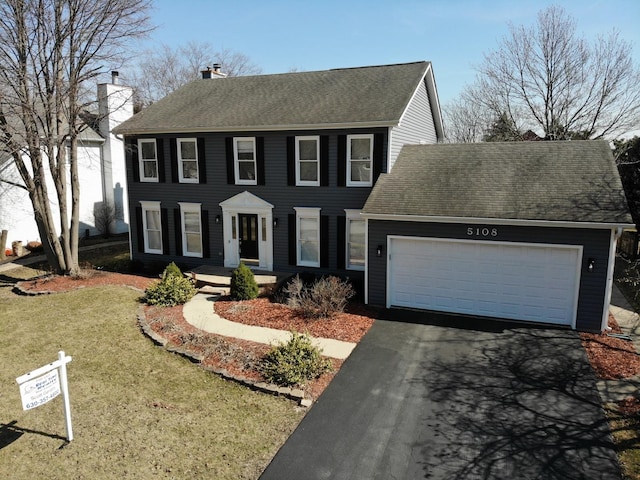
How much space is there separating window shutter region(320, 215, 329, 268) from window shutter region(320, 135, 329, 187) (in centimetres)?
126

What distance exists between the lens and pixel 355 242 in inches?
623

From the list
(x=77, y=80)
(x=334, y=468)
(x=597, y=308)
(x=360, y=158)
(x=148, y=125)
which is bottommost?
(x=334, y=468)

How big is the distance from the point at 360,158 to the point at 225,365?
8567 millimetres

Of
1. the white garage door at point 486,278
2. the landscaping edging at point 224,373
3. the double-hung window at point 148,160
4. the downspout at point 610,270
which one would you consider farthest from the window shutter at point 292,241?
the downspout at point 610,270

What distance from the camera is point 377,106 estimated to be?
50.4ft

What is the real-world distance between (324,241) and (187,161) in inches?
257

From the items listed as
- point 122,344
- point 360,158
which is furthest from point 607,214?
point 122,344

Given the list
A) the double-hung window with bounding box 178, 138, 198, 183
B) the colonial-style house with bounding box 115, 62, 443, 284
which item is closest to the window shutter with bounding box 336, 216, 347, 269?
the colonial-style house with bounding box 115, 62, 443, 284

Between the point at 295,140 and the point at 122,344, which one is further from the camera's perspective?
the point at 295,140

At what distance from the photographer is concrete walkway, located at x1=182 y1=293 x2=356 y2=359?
10773 mm

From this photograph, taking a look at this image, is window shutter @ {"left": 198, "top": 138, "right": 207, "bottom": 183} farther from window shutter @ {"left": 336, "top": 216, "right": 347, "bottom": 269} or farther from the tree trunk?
the tree trunk

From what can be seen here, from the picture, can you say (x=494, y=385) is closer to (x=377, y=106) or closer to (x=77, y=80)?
(x=377, y=106)

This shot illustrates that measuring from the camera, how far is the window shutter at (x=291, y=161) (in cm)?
1608

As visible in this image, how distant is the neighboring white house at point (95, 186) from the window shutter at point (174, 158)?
7068 mm
